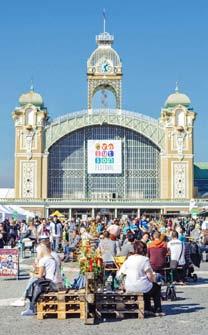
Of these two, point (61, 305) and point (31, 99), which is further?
point (31, 99)

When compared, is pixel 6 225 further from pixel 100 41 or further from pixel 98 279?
pixel 100 41

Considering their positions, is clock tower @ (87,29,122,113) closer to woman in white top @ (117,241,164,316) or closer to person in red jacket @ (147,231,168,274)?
person in red jacket @ (147,231,168,274)

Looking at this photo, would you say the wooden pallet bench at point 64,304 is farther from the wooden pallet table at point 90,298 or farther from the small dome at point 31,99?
the small dome at point 31,99

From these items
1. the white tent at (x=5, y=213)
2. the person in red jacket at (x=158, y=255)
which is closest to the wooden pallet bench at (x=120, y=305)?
the person in red jacket at (x=158, y=255)

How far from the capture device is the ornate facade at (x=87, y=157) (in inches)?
3760

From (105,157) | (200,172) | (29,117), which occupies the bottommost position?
(105,157)

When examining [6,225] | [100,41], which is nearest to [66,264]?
[6,225]

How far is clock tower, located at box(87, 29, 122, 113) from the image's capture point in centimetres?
10725

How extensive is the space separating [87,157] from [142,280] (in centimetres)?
8369

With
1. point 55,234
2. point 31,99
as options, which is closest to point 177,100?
point 31,99

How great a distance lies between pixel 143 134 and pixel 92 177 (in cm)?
813

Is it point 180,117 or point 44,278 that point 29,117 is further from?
point 44,278

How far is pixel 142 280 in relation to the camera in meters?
13.3

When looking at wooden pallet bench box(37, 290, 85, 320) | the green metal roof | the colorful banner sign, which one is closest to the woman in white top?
wooden pallet bench box(37, 290, 85, 320)
